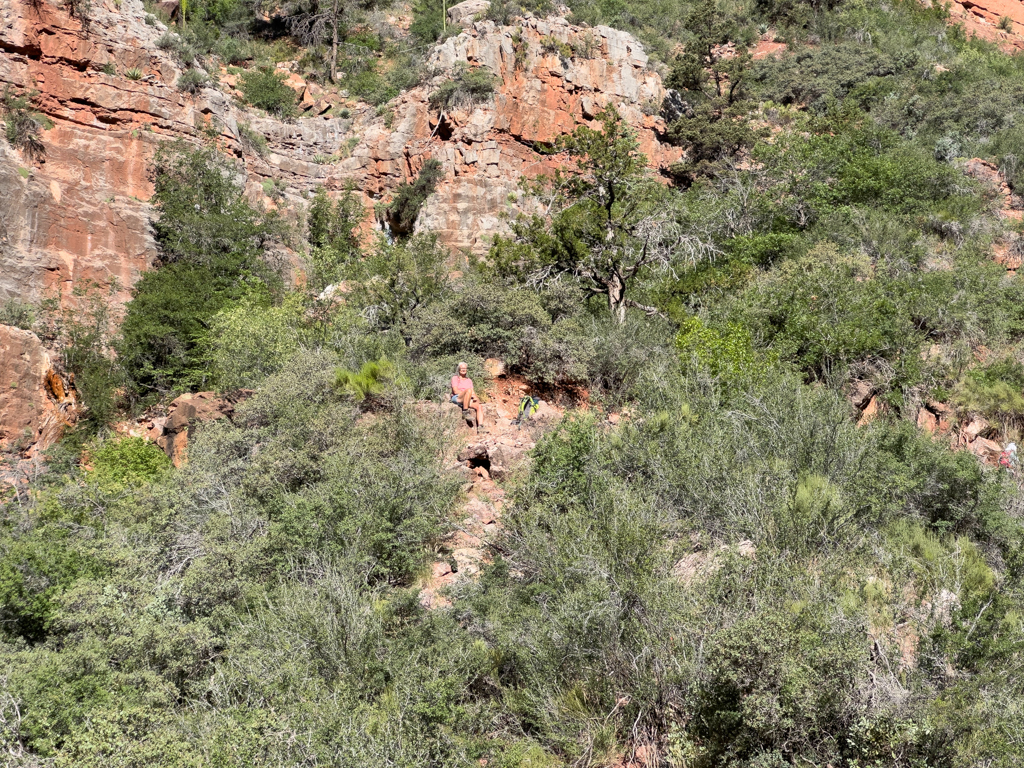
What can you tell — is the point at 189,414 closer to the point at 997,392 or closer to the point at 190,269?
the point at 190,269

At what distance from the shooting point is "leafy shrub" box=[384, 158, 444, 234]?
19.8m

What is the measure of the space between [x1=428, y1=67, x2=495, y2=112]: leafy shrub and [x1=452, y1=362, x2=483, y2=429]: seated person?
13.8 metres

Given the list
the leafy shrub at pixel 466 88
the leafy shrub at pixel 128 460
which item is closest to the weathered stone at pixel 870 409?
the leafy shrub at pixel 128 460

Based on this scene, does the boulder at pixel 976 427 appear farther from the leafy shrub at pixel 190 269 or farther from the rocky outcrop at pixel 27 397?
the rocky outcrop at pixel 27 397

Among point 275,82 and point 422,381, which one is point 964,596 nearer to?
point 422,381

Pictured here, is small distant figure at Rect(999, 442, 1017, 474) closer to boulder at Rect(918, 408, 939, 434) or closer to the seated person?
boulder at Rect(918, 408, 939, 434)

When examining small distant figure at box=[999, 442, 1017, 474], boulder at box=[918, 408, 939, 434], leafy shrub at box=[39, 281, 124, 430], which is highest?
small distant figure at box=[999, 442, 1017, 474]

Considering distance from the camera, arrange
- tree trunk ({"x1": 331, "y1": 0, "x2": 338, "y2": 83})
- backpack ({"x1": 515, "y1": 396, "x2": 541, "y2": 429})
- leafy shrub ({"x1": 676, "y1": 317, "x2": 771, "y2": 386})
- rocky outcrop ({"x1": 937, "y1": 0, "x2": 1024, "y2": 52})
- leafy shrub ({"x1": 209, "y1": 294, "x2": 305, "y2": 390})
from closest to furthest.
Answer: leafy shrub ({"x1": 676, "y1": 317, "x2": 771, "y2": 386}), backpack ({"x1": 515, "y1": 396, "x2": 541, "y2": 429}), leafy shrub ({"x1": 209, "y1": 294, "x2": 305, "y2": 390}), tree trunk ({"x1": 331, "y1": 0, "x2": 338, "y2": 83}), rocky outcrop ({"x1": 937, "y1": 0, "x2": 1024, "y2": 52})

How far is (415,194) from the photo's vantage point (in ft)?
65.3

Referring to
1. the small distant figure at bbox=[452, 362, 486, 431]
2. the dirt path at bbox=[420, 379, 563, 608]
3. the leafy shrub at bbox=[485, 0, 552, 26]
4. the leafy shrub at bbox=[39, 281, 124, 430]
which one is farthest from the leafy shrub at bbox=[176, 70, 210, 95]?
the small distant figure at bbox=[452, 362, 486, 431]

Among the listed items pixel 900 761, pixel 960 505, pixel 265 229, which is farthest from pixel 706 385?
pixel 265 229

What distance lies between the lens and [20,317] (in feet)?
45.1

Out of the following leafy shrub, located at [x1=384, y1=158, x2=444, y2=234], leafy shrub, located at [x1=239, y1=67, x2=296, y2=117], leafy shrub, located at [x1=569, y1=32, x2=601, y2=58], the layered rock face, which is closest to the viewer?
the layered rock face

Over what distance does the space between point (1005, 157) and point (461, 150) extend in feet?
51.3
